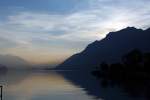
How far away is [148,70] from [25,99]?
101284mm

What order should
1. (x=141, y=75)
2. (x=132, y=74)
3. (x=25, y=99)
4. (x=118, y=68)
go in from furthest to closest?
(x=118, y=68), (x=132, y=74), (x=141, y=75), (x=25, y=99)

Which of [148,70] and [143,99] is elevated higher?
[148,70]

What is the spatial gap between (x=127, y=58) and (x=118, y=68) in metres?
19.9

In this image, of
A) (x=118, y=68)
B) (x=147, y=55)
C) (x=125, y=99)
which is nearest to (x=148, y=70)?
(x=147, y=55)

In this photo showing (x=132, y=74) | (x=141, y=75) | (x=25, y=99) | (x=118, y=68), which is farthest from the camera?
(x=118, y=68)

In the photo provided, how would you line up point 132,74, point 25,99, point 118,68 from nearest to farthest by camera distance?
point 25,99, point 132,74, point 118,68

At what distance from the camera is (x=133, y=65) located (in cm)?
16188

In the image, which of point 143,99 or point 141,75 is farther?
point 141,75

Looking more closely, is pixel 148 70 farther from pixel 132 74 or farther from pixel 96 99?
pixel 96 99

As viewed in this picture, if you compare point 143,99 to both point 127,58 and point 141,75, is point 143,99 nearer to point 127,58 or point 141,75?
point 141,75

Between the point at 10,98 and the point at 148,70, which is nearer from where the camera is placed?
the point at 10,98

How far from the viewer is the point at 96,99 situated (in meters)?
59.9

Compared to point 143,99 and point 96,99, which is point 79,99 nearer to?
point 96,99

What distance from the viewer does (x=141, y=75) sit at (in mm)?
144625
